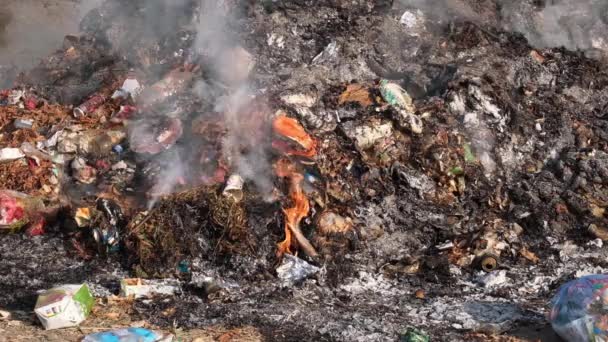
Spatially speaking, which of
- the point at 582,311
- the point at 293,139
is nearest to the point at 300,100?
the point at 293,139

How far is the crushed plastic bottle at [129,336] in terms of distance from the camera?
14.3 feet

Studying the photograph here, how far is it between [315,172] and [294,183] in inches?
11.3

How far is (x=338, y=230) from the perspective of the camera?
589 cm

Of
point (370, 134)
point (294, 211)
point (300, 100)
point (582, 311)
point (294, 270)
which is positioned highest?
point (300, 100)

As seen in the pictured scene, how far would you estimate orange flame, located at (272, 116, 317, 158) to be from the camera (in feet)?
20.5

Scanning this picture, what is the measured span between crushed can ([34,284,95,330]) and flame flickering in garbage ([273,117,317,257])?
71.0 inches

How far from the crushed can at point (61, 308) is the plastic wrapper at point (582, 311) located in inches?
142

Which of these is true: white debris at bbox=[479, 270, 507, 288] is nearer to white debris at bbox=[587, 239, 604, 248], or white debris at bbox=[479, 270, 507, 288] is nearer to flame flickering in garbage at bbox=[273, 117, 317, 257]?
white debris at bbox=[587, 239, 604, 248]

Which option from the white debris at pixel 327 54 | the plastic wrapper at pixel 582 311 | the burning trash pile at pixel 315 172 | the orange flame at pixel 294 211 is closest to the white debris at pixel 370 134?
the burning trash pile at pixel 315 172

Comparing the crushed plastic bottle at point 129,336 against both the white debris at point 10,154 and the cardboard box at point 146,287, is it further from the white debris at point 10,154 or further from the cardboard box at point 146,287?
the white debris at point 10,154

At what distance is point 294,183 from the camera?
20.0 feet

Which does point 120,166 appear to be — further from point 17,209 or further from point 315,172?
point 315,172

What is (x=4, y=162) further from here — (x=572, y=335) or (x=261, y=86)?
(x=572, y=335)

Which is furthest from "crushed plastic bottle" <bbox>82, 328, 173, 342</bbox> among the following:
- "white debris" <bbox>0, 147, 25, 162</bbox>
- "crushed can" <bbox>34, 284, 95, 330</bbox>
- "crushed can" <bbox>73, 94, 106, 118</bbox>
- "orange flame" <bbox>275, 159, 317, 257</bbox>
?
"crushed can" <bbox>73, 94, 106, 118</bbox>
